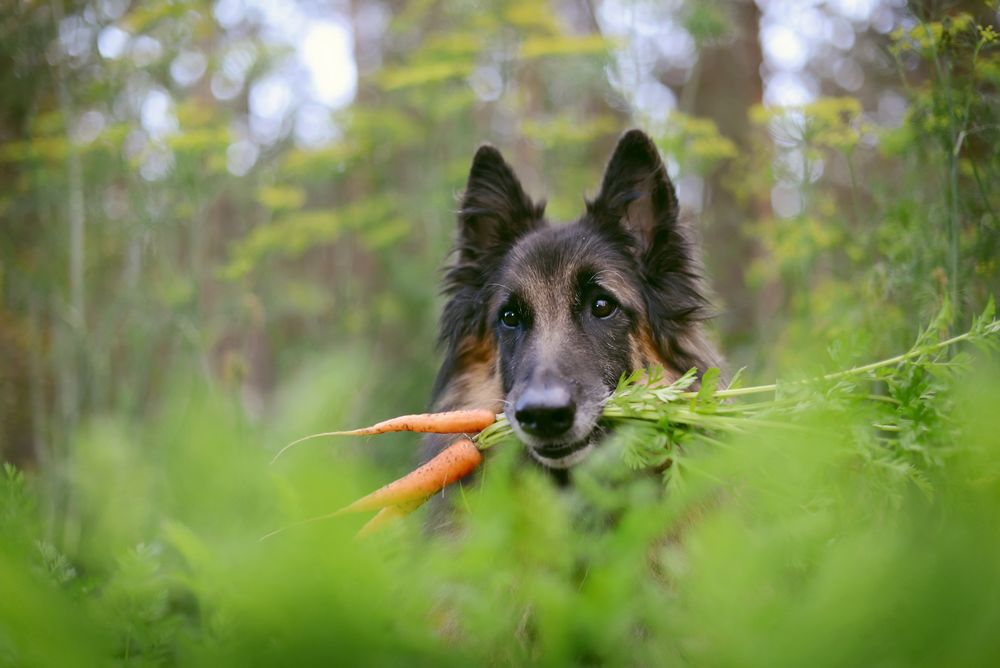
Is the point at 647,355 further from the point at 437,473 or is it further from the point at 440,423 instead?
the point at 437,473

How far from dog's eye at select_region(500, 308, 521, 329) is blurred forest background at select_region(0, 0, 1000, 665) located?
42.0 inches

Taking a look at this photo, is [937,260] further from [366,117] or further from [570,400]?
[366,117]

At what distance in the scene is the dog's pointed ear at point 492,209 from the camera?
457 centimetres

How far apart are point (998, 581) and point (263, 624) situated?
0.60m

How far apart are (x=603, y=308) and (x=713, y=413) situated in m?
1.64

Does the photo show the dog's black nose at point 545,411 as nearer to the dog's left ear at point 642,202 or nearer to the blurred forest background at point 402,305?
the blurred forest background at point 402,305

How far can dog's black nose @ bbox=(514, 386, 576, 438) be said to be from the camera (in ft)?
10.0

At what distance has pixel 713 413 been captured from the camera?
7.88 feet

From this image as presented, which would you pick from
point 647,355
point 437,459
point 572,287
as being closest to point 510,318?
point 572,287

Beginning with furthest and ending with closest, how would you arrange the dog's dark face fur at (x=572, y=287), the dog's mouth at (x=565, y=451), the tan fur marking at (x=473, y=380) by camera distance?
the tan fur marking at (x=473, y=380) → the dog's dark face fur at (x=572, y=287) → the dog's mouth at (x=565, y=451)

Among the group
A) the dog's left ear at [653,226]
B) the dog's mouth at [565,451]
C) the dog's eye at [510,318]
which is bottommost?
the dog's mouth at [565,451]

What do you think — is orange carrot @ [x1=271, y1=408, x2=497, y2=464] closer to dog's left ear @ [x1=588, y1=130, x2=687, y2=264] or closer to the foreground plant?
the foreground plant

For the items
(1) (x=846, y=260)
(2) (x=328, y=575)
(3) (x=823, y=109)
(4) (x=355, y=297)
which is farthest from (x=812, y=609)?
(4) (x=355, y=297)

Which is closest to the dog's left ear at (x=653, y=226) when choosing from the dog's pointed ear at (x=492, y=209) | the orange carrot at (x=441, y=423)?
the dog's pointed ear at (x=492, y=209)
